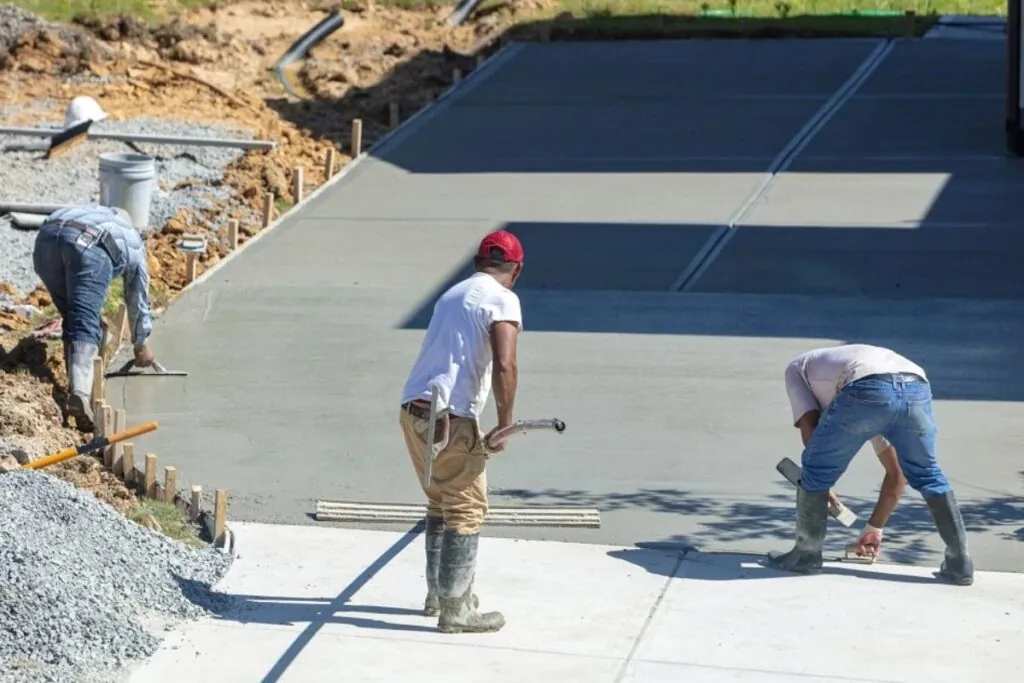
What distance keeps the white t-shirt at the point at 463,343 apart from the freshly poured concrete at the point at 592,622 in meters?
1.07

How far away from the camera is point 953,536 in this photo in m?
8.37

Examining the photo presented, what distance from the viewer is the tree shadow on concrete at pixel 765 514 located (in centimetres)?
912

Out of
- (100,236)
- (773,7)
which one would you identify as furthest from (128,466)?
(773,7)

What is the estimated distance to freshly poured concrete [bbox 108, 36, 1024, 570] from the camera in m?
10.2

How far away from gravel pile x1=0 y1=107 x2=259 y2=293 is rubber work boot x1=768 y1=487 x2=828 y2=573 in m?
8.62

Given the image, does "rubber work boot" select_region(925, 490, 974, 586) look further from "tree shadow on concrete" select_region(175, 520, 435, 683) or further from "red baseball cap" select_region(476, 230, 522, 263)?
"tree shadow on concrete" select_region(175, 520, 435, 683)

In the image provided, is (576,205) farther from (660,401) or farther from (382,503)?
(382,503)

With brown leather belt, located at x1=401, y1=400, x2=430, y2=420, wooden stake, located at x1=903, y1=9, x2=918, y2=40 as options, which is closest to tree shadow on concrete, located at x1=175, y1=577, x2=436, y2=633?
brown leather belt, located at x1=401, y1=400, x2=430, y2=420

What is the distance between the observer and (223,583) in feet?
27.8

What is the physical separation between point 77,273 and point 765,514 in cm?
458

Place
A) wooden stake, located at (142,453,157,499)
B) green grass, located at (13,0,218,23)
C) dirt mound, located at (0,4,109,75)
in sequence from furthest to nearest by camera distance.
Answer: green grass, located at (13,0,218,23), dirt mound, located at (0,4,109,75), wooden stake, located at (142,453,157,499)

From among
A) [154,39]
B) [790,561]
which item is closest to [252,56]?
[154,39]

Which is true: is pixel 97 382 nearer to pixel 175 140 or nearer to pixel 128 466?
pixel 128 466

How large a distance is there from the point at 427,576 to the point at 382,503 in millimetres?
1819
